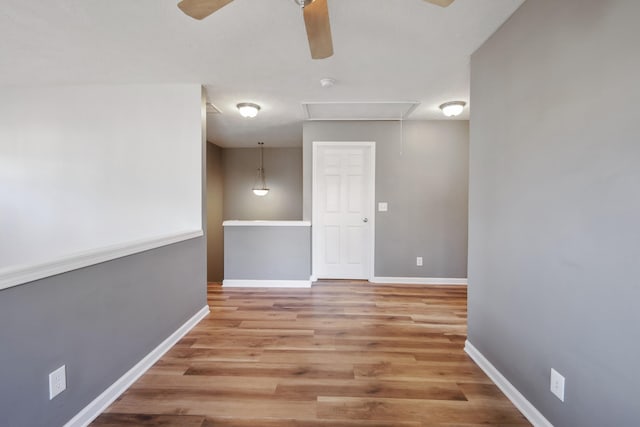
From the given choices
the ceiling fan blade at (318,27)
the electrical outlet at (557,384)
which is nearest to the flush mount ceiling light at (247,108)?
the ceiling fan blade at (318,27)

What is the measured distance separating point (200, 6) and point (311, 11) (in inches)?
20.6

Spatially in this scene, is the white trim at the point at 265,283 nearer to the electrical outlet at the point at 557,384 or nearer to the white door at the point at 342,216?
the white door at the point at 342,216

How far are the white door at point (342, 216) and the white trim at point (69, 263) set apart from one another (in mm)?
2445

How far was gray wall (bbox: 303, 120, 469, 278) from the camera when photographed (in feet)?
13.1

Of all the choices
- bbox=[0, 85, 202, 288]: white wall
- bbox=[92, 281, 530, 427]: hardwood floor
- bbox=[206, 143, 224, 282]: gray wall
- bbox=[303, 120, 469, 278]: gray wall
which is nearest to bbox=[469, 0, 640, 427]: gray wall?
bbox=[92, 281, 530, 427]: hardwood floor

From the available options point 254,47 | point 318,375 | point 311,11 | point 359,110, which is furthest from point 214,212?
point 311,11

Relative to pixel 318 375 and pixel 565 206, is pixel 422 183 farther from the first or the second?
pixel 318 375

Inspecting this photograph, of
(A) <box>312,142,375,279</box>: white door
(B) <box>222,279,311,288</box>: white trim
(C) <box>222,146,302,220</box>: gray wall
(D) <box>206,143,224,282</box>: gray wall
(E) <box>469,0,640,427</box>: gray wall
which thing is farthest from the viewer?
(C) <box>222,146,302,220</box>: gray wall

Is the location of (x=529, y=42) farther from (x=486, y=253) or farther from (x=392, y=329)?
(x=392, y=329)

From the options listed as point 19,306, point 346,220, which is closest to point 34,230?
point 19,306

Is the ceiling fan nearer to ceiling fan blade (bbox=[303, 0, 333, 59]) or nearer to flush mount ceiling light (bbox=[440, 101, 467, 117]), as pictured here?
ceiling fan blade (bbox=[303, 0, 333, 59])

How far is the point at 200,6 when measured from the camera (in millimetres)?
1337

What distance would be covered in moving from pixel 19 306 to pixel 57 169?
2.38 meters

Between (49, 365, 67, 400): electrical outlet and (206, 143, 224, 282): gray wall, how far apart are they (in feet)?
14.5
